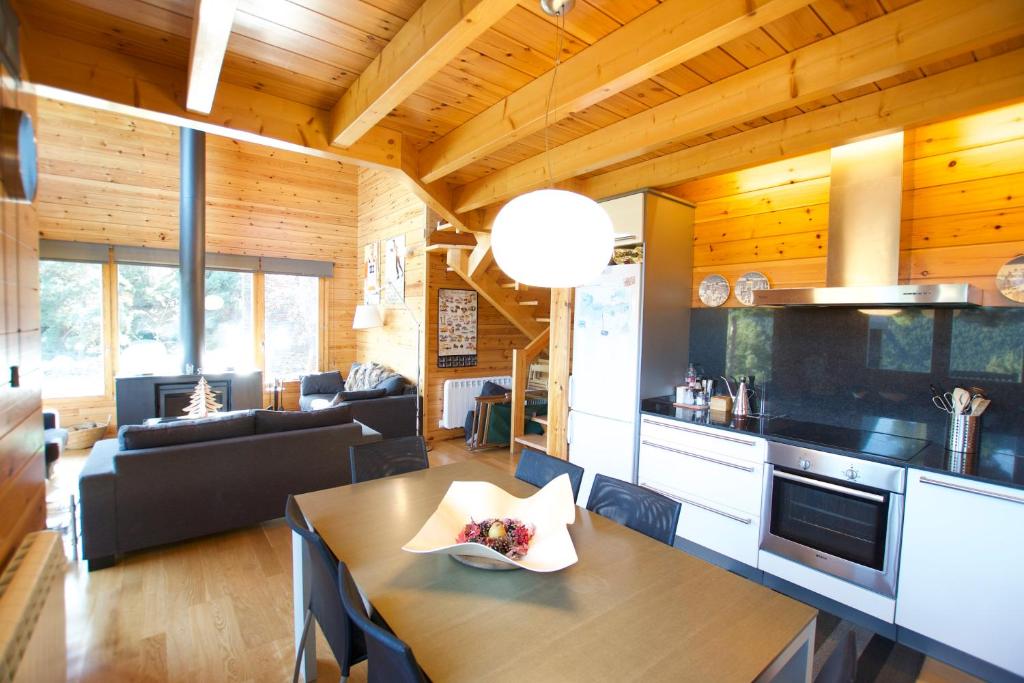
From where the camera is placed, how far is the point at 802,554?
2.43 m

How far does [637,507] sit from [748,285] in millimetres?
1949

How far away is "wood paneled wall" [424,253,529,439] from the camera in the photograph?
5598mm

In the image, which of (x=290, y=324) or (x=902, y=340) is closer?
(x=902, y=340)

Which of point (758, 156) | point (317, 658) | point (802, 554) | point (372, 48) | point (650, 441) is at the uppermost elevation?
point (372, 48)

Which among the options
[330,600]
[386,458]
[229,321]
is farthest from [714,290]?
[229,321]

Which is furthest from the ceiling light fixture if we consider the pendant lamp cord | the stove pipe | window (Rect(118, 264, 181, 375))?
window (Rect(118, 264, 181, 375))

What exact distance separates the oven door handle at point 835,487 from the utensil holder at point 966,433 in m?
0.49

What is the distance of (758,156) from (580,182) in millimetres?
1399

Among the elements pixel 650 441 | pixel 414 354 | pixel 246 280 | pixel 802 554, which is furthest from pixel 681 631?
pixel 246 280

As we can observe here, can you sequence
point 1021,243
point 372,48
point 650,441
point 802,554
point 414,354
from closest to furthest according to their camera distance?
point 372,48 → point 1021,243 → point 802,554 → point 650,441 → point 414,354

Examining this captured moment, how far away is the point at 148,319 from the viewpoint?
19.5 ft

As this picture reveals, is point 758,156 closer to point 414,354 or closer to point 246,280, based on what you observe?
point 414,354

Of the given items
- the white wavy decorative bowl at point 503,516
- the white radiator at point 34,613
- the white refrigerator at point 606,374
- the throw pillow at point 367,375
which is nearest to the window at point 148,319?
the throw pillow at point 367,375

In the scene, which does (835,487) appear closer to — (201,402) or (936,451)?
(936,451)
